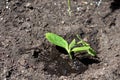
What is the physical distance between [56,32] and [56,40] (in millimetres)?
161

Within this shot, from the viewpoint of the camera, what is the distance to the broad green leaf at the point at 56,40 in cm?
188

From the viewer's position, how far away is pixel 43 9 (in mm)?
2162

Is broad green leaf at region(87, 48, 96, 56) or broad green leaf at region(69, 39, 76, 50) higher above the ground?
broad green leaf at region(69, 39, 76, 50)

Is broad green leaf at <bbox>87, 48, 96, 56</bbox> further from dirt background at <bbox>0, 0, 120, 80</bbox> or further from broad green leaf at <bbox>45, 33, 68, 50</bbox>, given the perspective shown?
broad green leaf at <bbox>45, 33, 68, 50</bbox>

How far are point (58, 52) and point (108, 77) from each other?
36 centimetres

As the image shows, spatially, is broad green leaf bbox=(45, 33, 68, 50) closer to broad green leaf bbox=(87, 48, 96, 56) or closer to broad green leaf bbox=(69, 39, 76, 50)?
broad green leaf bbox=(69, 39, 76, 50)

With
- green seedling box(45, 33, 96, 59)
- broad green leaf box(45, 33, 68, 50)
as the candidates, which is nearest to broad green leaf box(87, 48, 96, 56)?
green seedling box(45, 33, 96, 59)

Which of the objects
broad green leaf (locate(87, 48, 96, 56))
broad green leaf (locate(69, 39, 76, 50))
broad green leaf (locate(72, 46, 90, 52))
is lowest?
broad green leaf (locate(87, 48, 96, 56))

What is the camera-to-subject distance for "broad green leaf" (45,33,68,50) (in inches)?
73.9

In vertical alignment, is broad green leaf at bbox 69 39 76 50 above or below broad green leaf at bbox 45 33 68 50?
below

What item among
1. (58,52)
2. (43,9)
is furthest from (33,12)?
(58,52)

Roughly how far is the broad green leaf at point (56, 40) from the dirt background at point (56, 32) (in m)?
0.08

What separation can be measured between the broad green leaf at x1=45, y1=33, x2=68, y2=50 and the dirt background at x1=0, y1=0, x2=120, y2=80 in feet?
0.26

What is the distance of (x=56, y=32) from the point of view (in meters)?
2.05
